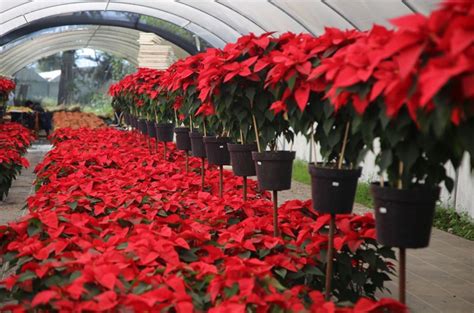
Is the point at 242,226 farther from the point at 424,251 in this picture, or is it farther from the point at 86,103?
the point at 86,103

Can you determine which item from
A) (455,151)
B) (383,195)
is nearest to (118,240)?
(383,195)

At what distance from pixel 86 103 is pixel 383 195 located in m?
34.9

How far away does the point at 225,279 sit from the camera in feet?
8.93

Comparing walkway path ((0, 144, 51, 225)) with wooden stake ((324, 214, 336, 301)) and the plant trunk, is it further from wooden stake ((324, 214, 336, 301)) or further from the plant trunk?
the plant trunk

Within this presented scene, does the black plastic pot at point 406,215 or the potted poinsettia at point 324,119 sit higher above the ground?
the potted poinsettia at point 324,119

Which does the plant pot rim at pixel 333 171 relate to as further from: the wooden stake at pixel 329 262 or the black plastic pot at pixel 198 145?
the black plastic pot at pixel 198 145

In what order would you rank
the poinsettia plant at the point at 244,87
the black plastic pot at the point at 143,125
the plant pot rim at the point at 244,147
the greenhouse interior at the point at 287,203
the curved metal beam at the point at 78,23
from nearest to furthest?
the greenhouse interior at the point at 287,203 < the poinsettia plant at the point at 244,87 < the plant pot rim at the point at 244,147 < the black plastic pot at the point at 143,125 < the curved metal beam at the point at 78,23

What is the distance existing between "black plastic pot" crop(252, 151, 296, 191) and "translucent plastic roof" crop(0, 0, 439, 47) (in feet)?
10.4

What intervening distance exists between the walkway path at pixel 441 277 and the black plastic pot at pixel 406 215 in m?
1.78

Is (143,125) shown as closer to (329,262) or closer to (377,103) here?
(329,262)

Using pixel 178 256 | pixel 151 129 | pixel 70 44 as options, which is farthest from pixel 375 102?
pixel 70 44

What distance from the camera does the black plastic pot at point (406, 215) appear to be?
2533mm

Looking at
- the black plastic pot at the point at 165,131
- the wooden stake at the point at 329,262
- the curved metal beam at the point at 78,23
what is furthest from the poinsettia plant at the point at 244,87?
the curved metal beam at the point at 78,23

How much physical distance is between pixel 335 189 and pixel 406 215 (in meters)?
0.61
